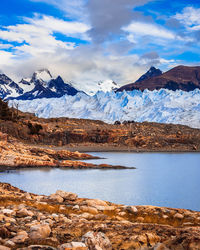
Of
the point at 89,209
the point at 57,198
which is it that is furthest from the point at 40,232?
the point at 57,198

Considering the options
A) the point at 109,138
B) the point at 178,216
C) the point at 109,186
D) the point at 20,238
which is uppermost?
the point at 109,138

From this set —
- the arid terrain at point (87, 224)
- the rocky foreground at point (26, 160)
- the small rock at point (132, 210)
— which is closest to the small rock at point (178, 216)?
the arid terrain at point (87, 224)

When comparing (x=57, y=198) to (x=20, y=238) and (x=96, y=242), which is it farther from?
(x=96, y=242)

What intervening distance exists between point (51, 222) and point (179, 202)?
48.3ft

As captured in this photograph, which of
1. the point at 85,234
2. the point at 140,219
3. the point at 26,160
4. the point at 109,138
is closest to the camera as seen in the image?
the point at 85,234

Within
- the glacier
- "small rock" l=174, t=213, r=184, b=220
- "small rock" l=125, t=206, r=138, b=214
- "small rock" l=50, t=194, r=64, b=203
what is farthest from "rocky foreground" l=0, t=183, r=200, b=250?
the glacier

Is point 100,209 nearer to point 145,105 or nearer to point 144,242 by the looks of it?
point 144,242

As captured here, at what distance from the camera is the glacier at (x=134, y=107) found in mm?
125250

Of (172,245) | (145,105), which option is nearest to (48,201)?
(172,245)

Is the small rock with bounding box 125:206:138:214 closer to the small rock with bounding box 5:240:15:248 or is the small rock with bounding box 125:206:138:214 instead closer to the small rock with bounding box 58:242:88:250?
the small rock with bounding box 58:242:88:250

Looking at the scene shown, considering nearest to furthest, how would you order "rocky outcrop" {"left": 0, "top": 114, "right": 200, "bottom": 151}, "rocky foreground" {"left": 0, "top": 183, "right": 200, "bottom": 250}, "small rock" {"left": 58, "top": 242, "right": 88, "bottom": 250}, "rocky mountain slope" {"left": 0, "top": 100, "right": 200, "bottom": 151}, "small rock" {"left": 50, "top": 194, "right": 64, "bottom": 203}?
"small rock" {"left": 58, "top": 242, "right": 88, "bottom": 250}, "rocky foreground" {"left": 0, "top": 183, "right": 200, "bottom": 250}, "small rock" {"left": 50, "top": 194, "right": 64, "bottom": 203}, "rocky mountain slope" {"left": 0, "top": 100, "right": 200, "bottom": 151}, "rocky outcrop" {"left": 0, "top": 114, "right": 200, "bottom": 151}

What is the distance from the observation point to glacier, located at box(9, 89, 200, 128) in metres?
125

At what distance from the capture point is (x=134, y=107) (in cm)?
14375

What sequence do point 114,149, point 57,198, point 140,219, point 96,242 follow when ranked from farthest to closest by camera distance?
1. point 114,149
2. point 57,198
3. point 140,219
4. point 96,242
